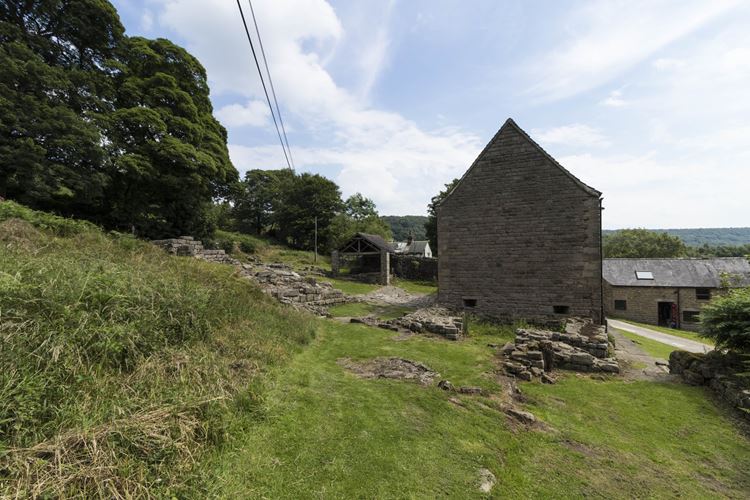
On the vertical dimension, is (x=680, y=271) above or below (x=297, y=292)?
above

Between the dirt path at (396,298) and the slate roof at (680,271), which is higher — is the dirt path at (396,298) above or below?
below

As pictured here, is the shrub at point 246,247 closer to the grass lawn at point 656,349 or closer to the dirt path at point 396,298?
the dirt path at point 396,298

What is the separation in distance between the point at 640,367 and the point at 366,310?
10.9 metres

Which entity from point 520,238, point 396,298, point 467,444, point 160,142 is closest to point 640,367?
point 520,238

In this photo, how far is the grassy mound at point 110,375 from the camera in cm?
269

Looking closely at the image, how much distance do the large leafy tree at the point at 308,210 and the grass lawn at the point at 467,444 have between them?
40.0 meters

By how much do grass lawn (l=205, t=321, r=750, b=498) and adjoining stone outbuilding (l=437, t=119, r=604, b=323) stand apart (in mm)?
6219

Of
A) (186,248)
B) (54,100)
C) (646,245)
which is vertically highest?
(54,100)

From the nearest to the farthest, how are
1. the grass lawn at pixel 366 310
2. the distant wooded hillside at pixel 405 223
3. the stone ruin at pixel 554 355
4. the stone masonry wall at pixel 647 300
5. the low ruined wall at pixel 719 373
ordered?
the low ruined wall at pixel 719 373, the stone ruin at pixel 554 355, the grass lawn at pixel 366 310, the stone masonry wall at pixel 647 300, the distant wooded hillside at pixel 405 223

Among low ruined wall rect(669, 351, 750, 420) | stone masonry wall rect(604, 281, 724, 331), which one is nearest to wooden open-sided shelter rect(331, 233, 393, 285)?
low ruined wall rect(669, 351, 750, 420)

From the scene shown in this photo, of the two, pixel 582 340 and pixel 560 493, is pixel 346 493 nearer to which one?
pixel 560 493

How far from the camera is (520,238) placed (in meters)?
13.5

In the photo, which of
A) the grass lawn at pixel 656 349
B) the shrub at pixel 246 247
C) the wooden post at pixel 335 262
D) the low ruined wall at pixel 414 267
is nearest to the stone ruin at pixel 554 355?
the grass lawn at pixel 656 349

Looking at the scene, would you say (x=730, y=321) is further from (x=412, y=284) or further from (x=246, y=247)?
(x=246, y=247)
